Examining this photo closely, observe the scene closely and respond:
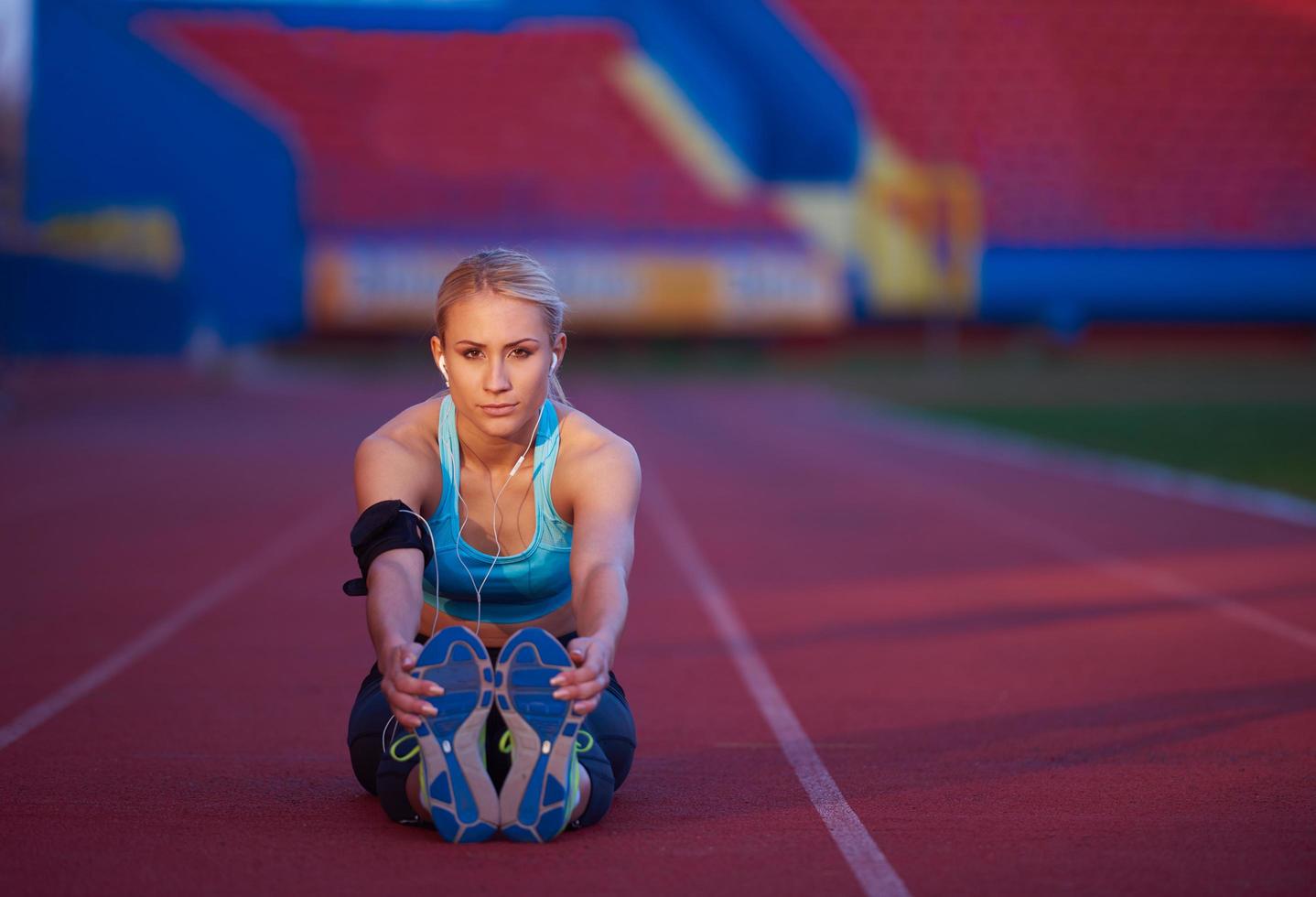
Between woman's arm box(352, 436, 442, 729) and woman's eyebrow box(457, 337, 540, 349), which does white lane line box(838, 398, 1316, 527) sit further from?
woman's arm box(352, 436, 442, 729)

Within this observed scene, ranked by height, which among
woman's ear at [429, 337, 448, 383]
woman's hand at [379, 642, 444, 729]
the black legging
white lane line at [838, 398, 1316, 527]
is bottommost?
white lane line at [838, 398, 1316, 527]

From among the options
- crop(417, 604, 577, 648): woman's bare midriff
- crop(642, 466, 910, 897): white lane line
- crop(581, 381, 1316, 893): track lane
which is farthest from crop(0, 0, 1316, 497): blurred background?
crop(417, 604, 577, 648): woman's bare midriff

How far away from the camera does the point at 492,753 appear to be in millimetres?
3725

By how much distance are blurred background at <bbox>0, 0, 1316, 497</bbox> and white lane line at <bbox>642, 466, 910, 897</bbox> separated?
26.4 metres

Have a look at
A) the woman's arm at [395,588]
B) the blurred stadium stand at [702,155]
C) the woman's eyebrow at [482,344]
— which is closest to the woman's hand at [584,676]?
the woman's arm at [395,588]

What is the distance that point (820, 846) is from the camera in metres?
3.81

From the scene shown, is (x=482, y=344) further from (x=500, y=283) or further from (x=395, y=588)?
(x=395, y=588)

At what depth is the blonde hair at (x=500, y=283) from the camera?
151 inches

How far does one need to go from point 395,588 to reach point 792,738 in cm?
186

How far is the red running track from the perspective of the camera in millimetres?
3670

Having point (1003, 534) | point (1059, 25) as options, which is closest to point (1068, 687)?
point (1003, 534)

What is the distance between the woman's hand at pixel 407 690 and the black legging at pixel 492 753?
0.87 feet

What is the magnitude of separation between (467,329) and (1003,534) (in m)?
7.51

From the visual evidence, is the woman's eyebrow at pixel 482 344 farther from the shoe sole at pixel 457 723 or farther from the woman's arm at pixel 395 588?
the shoe sole at pixel 457 723
